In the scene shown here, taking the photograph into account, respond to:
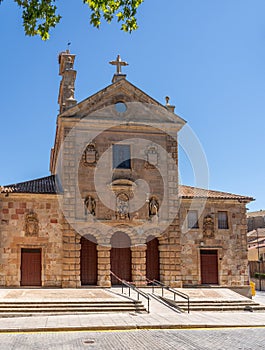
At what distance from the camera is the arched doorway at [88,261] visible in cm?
2761

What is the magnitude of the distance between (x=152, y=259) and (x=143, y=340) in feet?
41.6

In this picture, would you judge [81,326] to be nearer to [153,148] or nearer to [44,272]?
[44,272]

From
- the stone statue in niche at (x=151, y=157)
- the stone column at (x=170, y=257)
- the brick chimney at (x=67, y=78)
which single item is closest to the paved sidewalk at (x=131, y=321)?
the stone column at (x=170, y=257)

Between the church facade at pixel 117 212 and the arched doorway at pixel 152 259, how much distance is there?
2.2 inches

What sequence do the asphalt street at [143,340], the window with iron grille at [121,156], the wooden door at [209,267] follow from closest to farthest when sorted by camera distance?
the asphalt street at [143,340]
the window with iron grille at [121,156]
the wooden door at [209,267]

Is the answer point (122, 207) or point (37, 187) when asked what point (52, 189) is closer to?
point (37, 187)

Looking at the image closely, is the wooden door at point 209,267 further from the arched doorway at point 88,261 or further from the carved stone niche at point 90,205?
the carved stone niche at point 90,205

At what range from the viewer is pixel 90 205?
2766cm

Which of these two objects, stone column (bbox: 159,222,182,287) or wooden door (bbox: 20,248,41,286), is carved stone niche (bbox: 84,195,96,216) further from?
stone column (bbox: 159,222,182,287)

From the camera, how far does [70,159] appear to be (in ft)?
91.5

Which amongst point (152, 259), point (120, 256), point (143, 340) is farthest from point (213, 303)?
point (143, 340)

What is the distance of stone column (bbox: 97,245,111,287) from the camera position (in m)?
27.2

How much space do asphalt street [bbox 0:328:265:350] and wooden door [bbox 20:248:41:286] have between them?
32.2 feet

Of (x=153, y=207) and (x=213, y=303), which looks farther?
(x=153, y=207)
